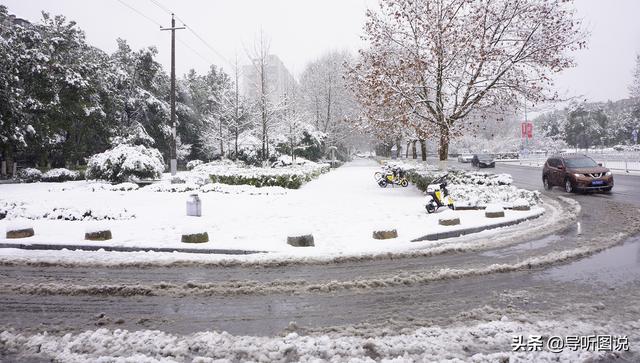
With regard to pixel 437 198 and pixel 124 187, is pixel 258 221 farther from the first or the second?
pixel 124 187

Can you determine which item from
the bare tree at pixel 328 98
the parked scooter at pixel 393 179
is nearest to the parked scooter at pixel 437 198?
the parked scooter at pixel 393 179

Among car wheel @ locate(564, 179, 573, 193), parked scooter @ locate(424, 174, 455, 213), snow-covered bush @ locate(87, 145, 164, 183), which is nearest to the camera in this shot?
parked scooter @ locate(424, 174, 455, 213)

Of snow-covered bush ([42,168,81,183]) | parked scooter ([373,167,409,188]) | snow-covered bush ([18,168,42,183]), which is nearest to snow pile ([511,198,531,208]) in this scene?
parked scooter ([373,167,409,188])

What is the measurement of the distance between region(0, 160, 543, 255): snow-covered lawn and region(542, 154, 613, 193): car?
5381 millimetres

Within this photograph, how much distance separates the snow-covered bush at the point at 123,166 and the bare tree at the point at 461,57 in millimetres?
11800

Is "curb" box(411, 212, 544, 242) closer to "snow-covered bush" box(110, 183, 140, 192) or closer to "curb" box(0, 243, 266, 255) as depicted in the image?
"curb" box(0, 243, 266, 255)

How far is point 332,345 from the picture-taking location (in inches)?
139

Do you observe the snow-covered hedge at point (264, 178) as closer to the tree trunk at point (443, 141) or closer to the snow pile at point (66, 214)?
the tree trunk at point (443, 141)

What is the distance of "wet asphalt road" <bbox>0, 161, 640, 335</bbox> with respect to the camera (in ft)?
13.7

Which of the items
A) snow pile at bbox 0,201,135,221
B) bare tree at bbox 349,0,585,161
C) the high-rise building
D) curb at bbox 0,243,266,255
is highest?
the high-rise building

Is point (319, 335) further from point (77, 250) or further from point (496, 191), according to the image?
point (496, 191)

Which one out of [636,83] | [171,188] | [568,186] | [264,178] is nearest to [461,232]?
[568,186]

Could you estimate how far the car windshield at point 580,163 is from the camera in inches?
661

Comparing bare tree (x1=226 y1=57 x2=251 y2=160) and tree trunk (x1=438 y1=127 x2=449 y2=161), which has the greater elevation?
bare tree (x1=226 y1=57 x2=251 y2=160)
